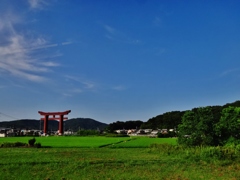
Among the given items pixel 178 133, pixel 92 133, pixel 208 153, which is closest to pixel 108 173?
pixel 208 153

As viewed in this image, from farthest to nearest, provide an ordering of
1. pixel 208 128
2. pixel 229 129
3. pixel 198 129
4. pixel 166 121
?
pixel 166 121
pixel 229 129
pixel 208 128
pixel 198 129

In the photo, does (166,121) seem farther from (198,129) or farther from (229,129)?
(198,129)

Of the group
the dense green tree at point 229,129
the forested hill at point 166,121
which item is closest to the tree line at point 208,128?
the dense green tree at point 229,129

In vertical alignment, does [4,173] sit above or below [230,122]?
below

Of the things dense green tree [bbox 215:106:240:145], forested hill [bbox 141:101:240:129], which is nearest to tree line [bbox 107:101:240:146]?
dense green tree [bbox 215:106:240:145]

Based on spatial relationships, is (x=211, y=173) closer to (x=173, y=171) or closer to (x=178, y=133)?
(x=173, y=171)

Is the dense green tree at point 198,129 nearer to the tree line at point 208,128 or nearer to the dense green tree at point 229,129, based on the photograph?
the tree line at point 208,128

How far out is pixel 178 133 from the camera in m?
35.8

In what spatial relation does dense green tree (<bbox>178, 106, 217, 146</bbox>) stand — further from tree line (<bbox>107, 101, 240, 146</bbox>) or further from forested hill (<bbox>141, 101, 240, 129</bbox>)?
forested hill (<bbox>141, 101, 240, 129</bbox>)

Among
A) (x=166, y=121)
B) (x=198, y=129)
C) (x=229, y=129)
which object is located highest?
(x=166, y=121)

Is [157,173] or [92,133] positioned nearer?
[157,173]

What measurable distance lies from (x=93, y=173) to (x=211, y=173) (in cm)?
688

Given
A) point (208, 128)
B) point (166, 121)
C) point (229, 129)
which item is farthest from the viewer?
point (166, 121)

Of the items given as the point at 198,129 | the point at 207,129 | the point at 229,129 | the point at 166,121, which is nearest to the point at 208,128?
the point at 207,129
